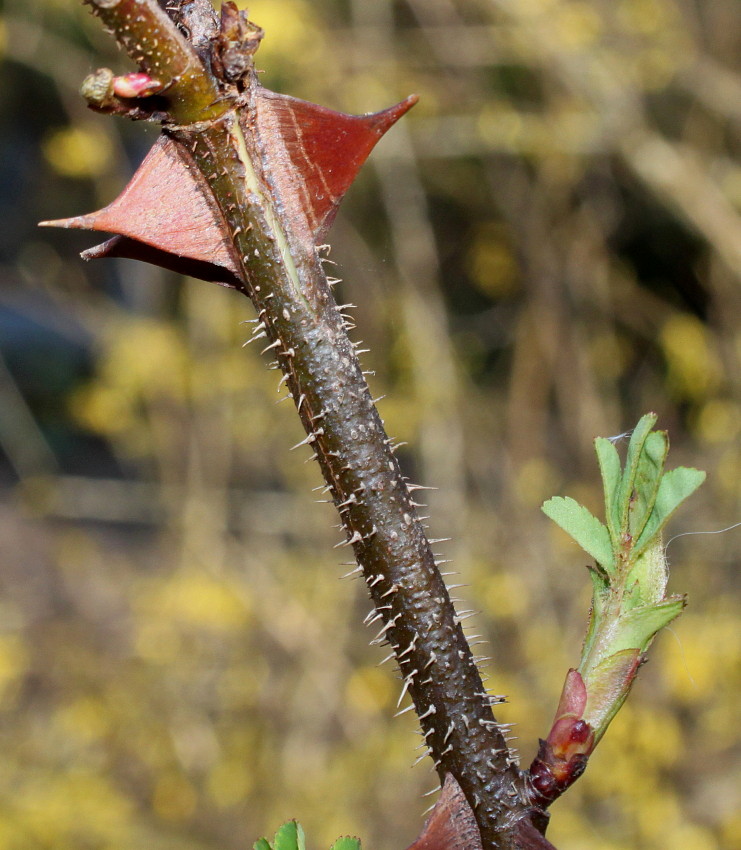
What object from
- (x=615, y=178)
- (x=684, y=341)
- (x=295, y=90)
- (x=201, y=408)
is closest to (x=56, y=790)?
(x=201, y=408)

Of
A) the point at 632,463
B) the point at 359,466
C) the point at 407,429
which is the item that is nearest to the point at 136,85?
the point at 359,466

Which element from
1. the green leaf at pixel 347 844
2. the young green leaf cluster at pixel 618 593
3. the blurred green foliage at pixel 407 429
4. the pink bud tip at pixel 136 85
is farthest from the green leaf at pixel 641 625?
the blurred green foliage at pixel 407 429

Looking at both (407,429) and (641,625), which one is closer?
(641,625)

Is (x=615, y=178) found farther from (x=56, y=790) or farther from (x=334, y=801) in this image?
(x=56, y=790)

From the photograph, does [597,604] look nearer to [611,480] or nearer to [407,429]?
[611,480]

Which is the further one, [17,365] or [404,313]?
[17,365]

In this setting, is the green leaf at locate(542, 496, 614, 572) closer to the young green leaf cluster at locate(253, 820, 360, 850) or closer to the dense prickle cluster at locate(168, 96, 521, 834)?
the dense prickle cluster at locate(168, 96, 521, 834)
